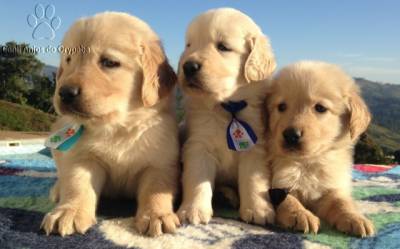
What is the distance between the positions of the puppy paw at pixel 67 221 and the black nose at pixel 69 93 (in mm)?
650

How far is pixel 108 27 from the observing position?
315cm

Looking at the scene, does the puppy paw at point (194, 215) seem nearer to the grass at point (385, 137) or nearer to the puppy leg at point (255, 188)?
the puppy leg at point (255, 188)

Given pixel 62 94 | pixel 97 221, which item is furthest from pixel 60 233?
pixel 62 94

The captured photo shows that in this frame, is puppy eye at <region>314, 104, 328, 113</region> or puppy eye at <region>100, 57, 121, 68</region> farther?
puppy eye at <region>314, 104, 328, 113</region>

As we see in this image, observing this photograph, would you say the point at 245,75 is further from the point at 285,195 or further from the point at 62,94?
the point at 62,94

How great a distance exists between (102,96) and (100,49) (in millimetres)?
350

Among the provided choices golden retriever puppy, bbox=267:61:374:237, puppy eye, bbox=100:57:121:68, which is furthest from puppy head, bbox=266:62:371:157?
puppy eye, bbox=100:57:121:68

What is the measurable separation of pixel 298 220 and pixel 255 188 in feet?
1.15

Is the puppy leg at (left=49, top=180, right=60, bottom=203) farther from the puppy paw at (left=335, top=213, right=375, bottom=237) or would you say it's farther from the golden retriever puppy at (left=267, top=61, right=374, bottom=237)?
the puppy paw at (left=335, top=213, right=375, bottom=237)

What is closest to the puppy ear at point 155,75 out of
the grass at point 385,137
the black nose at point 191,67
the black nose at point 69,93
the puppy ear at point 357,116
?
the black nose at point 191,67

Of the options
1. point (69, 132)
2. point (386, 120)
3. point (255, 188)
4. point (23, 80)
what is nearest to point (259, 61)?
point (255, 188)

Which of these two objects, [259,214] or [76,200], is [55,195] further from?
[259,214]

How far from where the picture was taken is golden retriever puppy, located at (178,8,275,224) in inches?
121

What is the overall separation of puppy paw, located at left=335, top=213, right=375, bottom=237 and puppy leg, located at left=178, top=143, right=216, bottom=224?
830 mm
